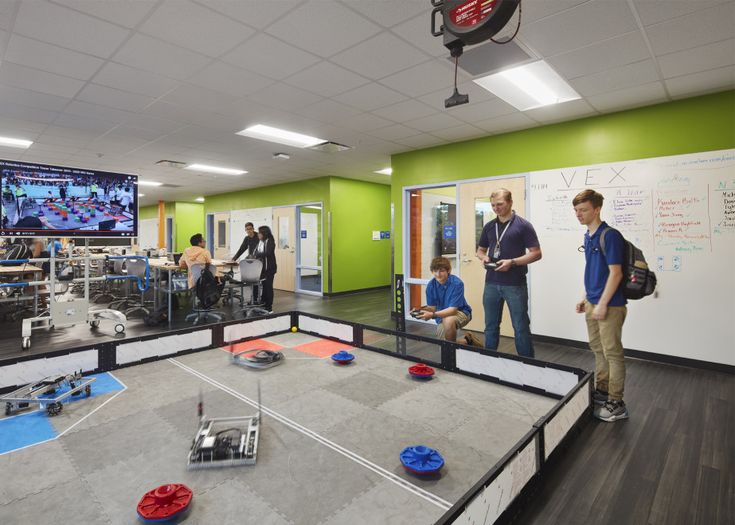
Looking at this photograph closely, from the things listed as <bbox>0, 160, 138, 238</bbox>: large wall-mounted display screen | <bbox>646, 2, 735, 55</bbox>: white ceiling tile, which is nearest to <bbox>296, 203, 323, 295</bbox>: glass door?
<bbox>0, 160, 138, 238</bbox>: large wall-mounted display screen

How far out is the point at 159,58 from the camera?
9.87 feet

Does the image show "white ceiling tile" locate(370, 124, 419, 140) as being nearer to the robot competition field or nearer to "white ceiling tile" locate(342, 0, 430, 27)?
"white ceiling tile" locate(342, 0, 430, 27)

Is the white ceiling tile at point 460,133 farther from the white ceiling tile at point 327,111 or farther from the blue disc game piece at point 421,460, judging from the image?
the blue disc game piece at point 421,460

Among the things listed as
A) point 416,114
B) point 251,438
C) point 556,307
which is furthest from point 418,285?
point 251,438

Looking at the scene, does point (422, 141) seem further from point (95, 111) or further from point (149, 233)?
point (149, 233)

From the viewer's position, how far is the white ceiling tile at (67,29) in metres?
2.40

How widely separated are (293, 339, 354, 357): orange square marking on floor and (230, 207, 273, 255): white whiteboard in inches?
298

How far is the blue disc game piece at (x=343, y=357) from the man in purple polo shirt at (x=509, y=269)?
1644 mm

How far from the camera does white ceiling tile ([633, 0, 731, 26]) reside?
2.36 meters

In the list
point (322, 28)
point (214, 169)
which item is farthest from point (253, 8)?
point (214, 169)

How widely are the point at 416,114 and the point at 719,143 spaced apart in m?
2.93

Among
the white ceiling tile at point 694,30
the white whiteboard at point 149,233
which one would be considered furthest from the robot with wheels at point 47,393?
the white whiteboard at point 149,233

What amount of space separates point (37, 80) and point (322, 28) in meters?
2.66

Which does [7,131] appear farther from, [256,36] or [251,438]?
[251,438]
